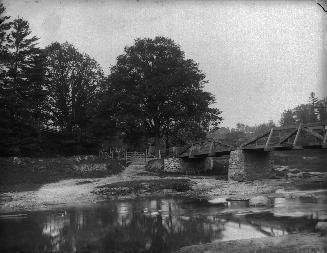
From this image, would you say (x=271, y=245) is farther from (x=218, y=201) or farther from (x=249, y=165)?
(x=249, y=165)

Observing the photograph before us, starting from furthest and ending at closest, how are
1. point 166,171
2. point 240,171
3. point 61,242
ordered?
point 166,171 → point 240,171 → point 61,242

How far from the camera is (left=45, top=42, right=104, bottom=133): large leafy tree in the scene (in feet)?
149

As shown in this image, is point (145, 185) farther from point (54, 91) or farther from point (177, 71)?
point (54, 91)

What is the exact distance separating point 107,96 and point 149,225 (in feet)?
93.0

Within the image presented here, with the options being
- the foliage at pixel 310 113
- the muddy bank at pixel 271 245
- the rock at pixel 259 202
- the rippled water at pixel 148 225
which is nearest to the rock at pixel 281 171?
the rippled water at pixel 148 225

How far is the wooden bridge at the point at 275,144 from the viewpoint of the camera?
2881 cm

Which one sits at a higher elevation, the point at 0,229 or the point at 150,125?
the point at 150,125

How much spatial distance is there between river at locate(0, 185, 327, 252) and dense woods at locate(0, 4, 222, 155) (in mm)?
20947

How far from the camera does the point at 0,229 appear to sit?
15188 mm

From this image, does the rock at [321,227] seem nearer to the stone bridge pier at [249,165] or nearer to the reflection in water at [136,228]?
the reflection in water at [136,228]

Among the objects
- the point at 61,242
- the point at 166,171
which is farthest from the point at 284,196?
the point at 166,171

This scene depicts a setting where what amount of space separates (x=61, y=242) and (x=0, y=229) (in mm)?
3806

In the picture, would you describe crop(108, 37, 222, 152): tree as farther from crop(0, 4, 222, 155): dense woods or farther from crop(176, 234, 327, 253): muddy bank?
crop(176, 234, 327, 253): muddy bank

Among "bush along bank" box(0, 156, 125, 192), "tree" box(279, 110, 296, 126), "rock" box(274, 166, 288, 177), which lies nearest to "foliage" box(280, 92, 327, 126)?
"tree" box(279, 110, 296, 126)
